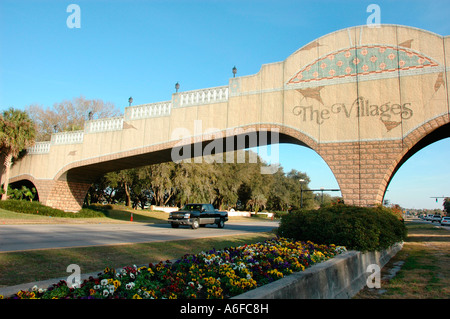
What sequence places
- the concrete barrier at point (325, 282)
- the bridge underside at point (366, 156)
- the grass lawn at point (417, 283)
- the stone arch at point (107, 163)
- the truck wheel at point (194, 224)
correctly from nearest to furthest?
the concrete barrier at point (325, 282) < the grass lawn at point (417, 283) < the bridge underside at point (366, 156) < the stone arch at point (107, 163) < the truck wheel at point (194, 224)

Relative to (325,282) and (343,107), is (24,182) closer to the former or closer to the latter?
(343,107)

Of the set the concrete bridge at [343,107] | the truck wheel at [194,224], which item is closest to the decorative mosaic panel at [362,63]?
the concrete bridge at [343,107]

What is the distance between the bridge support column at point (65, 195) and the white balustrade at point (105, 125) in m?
6.08

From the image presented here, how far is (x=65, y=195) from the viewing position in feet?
105

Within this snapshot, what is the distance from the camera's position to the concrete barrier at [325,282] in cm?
477

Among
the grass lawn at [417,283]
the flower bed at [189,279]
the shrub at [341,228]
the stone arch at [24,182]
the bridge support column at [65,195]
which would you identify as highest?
the stone arch at [24,182]

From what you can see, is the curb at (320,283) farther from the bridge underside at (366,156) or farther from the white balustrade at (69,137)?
the white balustrade at (69,137)

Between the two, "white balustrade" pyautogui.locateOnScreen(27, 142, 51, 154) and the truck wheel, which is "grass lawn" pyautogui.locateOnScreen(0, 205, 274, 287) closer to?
the truck wheel

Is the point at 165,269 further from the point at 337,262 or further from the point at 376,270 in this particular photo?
the point at 376,270

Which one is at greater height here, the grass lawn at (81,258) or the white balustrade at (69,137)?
the white balustrade at (69,137)

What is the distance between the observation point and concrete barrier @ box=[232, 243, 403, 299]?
4.77 meters

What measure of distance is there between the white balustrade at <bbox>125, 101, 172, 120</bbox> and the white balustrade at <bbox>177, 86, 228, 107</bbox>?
1.21 meters

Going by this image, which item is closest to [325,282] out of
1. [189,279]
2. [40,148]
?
[189,279]
